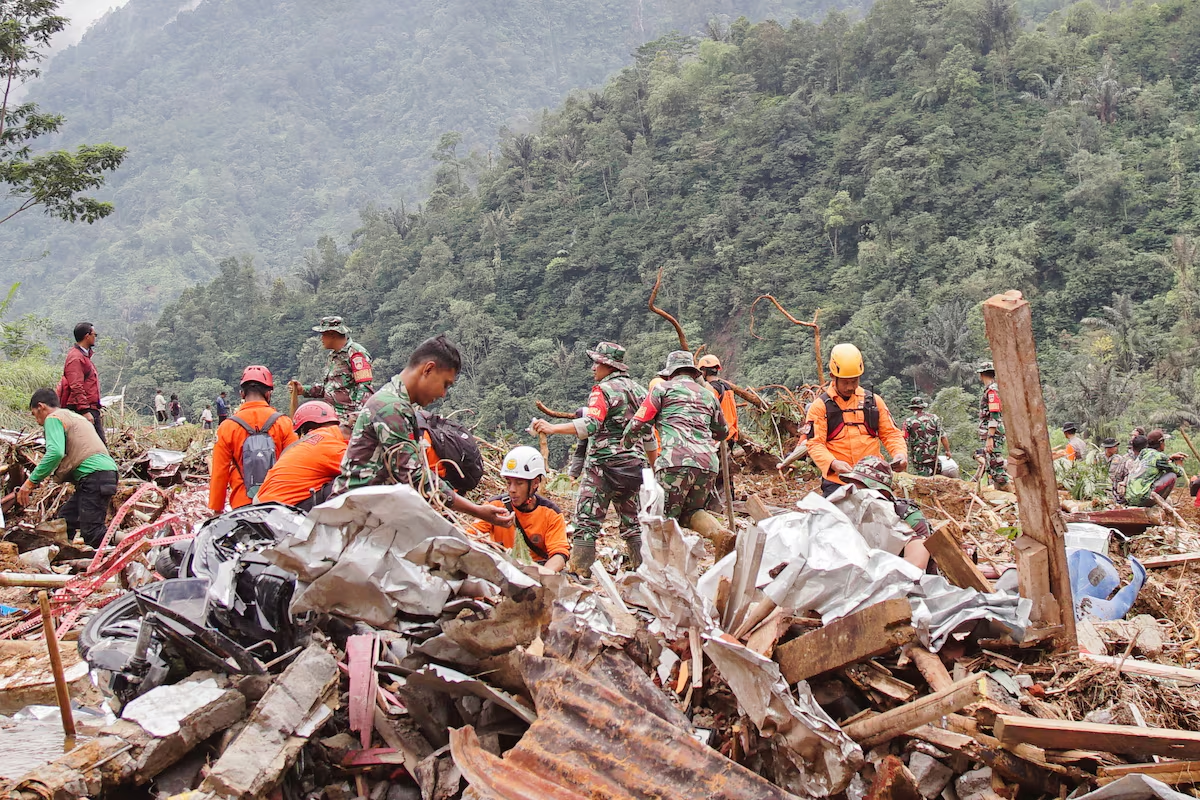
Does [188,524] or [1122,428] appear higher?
[188,524]

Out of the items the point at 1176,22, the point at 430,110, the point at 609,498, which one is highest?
the point at 430,110

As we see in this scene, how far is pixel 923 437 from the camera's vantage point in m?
9.89

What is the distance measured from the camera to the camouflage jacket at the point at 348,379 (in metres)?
6.80

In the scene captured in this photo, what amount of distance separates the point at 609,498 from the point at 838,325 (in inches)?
1278

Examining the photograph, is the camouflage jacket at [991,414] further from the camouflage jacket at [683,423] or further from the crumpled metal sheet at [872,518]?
the crumpled metal sheet at [872,518]

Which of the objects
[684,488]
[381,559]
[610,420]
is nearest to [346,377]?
[610,420]

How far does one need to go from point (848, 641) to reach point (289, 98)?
159m

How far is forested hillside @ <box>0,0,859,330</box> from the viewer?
111188 millimetres

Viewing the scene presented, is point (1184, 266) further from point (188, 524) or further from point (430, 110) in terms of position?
point (430, 110)

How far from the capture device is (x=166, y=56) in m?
154

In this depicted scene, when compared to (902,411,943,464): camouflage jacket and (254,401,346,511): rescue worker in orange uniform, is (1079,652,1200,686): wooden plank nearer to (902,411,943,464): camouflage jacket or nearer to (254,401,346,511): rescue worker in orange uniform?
(254,401,346,511): rescue worker in orange uniform

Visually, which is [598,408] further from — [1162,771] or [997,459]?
[997,459]

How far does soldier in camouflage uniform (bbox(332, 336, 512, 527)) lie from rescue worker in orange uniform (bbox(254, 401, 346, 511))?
23.9 inches

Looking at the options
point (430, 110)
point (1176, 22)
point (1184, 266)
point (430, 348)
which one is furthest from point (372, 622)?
point (430, 110)
